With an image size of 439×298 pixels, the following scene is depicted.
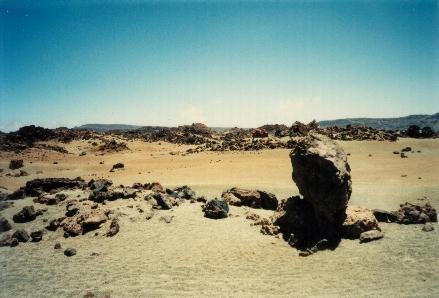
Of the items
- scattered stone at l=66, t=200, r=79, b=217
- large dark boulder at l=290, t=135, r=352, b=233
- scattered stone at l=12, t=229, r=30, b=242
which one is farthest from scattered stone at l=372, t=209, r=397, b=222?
scattered stone at l=12, t=229, r=30, b=242

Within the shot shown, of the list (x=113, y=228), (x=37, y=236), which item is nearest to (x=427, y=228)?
(x=113, y=228)

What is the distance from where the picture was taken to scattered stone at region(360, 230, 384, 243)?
42.6 ft

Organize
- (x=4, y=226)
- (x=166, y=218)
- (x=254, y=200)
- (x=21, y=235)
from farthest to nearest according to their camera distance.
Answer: (x=254, y=200) → (x=166, y=218) → (x=4, y=226) → (x=21, y=235)

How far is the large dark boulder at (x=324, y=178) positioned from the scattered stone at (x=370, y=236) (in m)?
0.95

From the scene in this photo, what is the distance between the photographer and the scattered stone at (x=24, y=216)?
16188 millimetres

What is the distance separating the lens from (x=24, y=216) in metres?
16.2

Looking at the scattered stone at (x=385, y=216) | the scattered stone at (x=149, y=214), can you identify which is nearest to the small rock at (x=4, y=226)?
the scattered stone at (x=149, y=214)

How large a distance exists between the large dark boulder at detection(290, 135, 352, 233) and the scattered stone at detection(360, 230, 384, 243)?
0.95 metres

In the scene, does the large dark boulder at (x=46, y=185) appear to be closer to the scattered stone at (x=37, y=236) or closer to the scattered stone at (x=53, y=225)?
the scattered stone at (x=53, y=225)

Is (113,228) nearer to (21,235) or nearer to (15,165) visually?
(21,235)

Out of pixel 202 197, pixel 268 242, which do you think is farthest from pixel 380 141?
pixel 268 242

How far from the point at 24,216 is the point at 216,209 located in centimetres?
859

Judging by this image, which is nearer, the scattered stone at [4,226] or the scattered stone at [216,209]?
the scattered stone at [4,226]

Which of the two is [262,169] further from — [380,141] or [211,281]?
[211,281]
